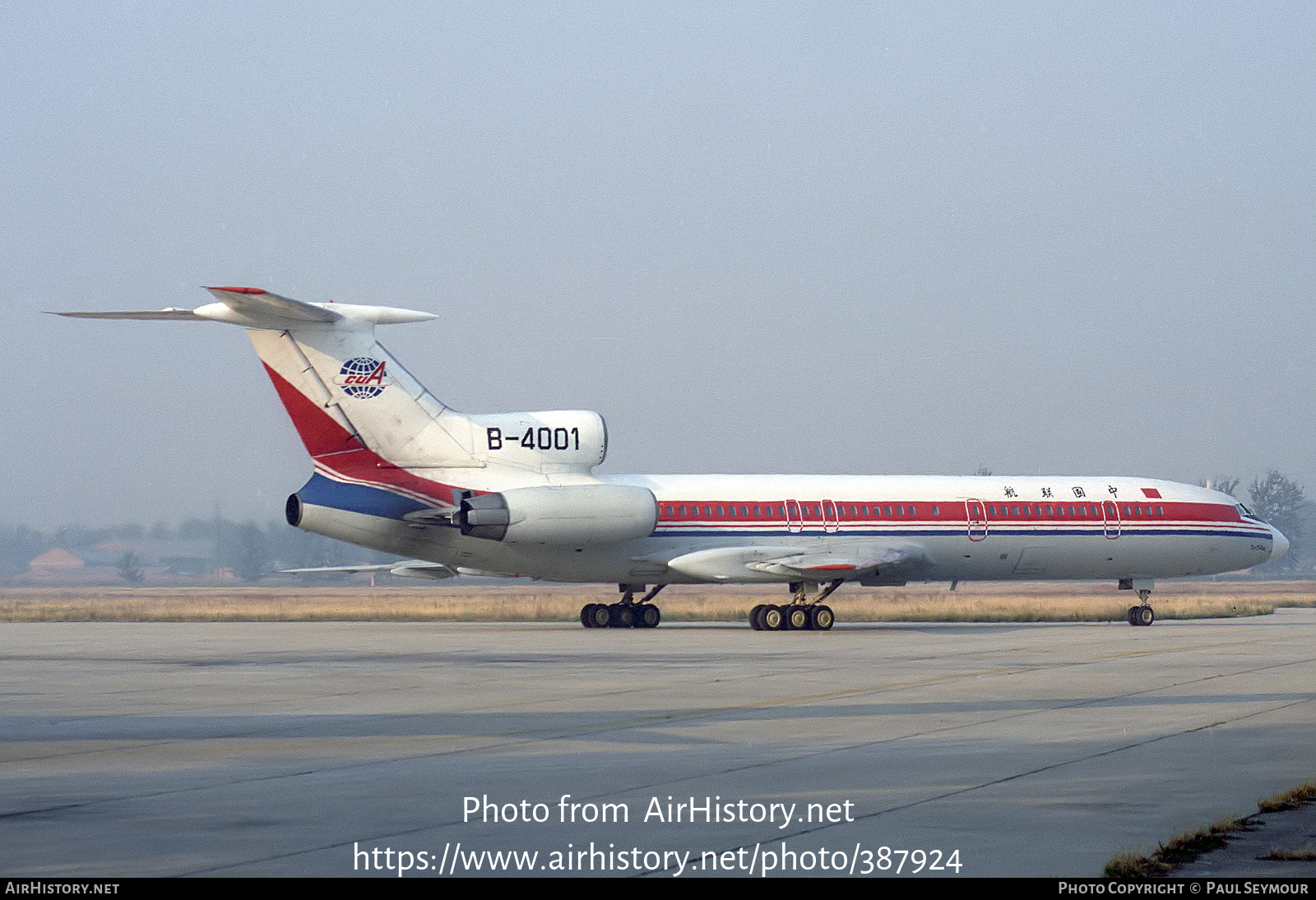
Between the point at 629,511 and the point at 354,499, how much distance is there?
5.47 m

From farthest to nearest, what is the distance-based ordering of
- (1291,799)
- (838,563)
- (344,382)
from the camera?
(838,563)
(344,382)
(1291,799)

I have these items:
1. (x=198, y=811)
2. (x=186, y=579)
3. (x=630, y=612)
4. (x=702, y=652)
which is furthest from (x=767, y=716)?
(x=186, y=579)

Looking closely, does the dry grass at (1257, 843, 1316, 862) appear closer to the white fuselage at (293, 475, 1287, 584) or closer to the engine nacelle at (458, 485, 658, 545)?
the engine nacelle at (458, 485, 658, 545)

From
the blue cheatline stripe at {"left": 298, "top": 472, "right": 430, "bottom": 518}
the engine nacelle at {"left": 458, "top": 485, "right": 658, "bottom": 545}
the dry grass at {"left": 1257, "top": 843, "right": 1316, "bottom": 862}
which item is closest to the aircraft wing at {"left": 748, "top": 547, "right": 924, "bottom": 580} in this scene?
the engine nacelle at {"left": 458, "top": 485, "right": 658, "bottom": 545}

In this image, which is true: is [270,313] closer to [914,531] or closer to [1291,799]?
[914,531]

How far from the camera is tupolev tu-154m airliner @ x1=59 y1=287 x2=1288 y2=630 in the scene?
2839cm

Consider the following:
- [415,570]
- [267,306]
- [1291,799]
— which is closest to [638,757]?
[1291,799]

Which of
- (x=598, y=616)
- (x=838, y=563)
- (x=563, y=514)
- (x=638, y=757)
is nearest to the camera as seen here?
(x=638, y=757)

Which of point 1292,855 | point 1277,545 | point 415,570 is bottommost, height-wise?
point 1292,855

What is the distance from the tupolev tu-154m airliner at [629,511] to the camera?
28.4 metres

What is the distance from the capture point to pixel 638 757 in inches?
449

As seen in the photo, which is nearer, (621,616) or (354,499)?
(354,499)

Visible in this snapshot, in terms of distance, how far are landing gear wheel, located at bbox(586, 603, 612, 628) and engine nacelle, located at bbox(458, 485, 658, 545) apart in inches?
152
